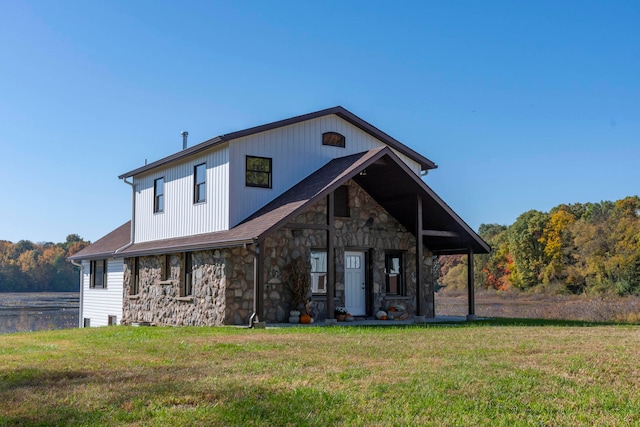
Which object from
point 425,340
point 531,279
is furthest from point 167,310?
point 531,279

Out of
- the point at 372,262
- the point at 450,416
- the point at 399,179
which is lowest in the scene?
the point at 450,416

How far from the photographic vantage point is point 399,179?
1795 cm

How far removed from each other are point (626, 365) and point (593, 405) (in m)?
2.51

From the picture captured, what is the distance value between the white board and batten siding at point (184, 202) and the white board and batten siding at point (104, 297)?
5.99ft

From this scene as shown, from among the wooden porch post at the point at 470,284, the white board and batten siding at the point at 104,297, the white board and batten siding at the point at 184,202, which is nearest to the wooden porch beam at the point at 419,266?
the wooden porch post at the point at 470,284

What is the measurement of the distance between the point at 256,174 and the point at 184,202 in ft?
9.62

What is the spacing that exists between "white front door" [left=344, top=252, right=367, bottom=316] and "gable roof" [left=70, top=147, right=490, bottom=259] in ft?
5.65

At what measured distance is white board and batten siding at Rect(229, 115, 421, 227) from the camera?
18.0 m

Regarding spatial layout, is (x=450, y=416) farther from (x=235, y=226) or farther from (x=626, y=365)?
(x=235, y=226)

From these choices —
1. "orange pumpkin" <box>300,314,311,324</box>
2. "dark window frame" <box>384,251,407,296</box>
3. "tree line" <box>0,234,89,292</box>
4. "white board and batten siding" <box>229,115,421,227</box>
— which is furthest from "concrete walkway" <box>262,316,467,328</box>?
"tree line" <box>0,234,89,292</box>

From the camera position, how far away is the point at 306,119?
19188 millimetres

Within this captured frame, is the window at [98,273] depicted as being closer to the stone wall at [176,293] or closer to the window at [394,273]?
the stone wall at [176,293]

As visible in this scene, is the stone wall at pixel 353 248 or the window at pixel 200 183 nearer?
the stone wall at pixel 353 248

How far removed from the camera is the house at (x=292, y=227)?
1673 centimetres
